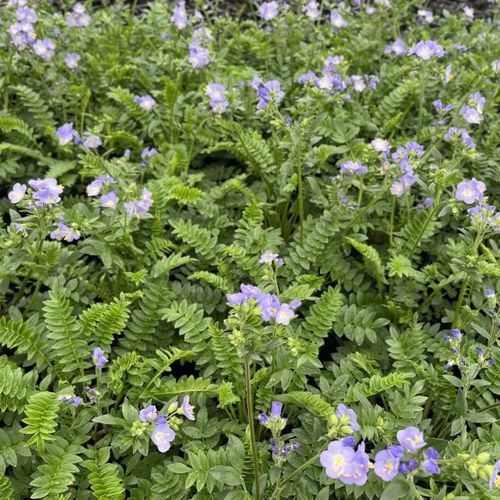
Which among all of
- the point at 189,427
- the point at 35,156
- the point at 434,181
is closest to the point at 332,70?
the point at 434,181

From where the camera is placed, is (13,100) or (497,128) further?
(13,100)

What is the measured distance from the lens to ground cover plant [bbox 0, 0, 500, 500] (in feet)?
6.54

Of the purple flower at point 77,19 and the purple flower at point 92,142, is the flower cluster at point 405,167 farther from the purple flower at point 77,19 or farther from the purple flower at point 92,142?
the purple flower at point 77,19

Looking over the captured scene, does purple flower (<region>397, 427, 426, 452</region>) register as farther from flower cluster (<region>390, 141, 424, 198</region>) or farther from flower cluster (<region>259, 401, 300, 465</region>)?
flower cluster (<region>390, 141, 424, 198</region>)

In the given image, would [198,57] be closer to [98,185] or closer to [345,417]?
[98,185]

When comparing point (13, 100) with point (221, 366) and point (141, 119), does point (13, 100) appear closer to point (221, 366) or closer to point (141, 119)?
point (141, 119)

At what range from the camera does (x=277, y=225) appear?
10.5ft

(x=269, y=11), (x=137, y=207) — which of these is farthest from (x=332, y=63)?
(x=137, y=207)

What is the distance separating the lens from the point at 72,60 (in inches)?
147

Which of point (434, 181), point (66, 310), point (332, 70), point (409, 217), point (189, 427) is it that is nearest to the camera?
point (189, 427)


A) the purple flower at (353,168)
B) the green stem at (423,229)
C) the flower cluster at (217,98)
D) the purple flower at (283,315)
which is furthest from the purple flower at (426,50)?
the purple flower at (283,315)

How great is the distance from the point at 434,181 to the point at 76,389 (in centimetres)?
166

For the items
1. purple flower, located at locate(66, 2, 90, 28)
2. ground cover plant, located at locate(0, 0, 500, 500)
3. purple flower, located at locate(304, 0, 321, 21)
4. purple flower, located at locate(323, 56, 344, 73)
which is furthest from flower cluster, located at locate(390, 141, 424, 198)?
purple flower, located at locate(66, 2, 90, 28)

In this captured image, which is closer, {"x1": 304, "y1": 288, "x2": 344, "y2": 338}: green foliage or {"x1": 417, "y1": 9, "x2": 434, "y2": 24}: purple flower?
{"x1": 304, "y1": 288, "x2": 344, "y2": 338}: green foliage
